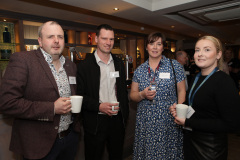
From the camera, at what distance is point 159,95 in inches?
73.3

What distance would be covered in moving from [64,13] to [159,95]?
418 centimetres

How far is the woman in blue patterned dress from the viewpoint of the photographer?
1867mm

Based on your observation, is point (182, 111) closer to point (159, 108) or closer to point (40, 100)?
point (159, 108)

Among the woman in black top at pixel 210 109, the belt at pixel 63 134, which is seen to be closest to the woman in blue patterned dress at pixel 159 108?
the woman in black top at pixel 210 109

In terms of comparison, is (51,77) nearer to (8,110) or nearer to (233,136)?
(8,110)

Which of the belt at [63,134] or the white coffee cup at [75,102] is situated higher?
the white coffee cup at [75,102]

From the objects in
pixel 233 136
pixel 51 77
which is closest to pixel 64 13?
pixel 51 77

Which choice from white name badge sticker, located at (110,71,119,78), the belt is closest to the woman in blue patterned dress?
white name badge sticker, located at (110,71,119,78)

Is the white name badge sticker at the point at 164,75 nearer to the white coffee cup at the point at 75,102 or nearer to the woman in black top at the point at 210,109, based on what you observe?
the woman in black top at the point at 210,109

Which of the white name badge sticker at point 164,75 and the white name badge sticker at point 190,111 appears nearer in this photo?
the white name badge sticker at point 190,111

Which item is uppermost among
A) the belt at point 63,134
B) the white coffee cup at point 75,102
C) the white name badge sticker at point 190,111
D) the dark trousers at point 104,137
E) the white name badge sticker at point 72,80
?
the white name badge sticker at point 72,80

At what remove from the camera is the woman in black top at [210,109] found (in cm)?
116

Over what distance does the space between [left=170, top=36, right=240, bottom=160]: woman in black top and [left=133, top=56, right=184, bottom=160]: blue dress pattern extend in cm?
44

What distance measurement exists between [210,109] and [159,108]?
0.66 m
